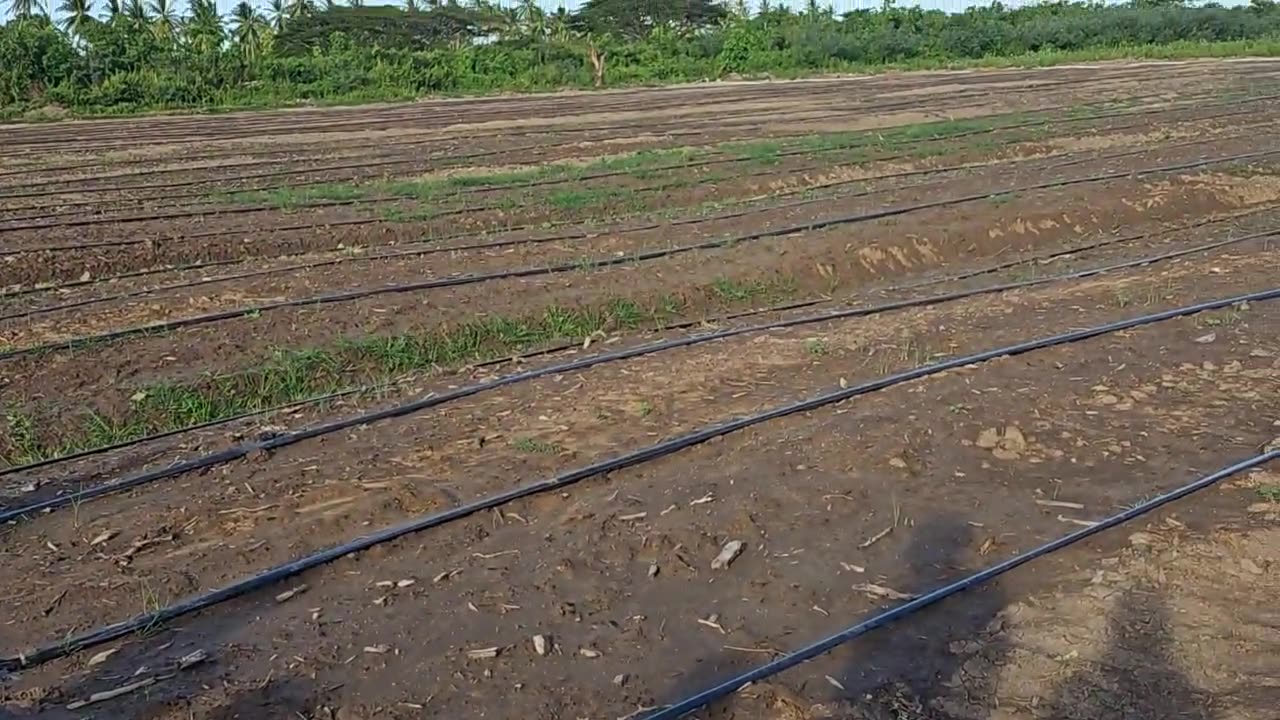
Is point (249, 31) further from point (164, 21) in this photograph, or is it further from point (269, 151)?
point (269, 151)

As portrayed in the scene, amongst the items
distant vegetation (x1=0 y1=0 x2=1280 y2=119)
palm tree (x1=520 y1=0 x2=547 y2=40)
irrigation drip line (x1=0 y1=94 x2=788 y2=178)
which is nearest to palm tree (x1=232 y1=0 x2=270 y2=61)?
distant vegetation (x1=0 y1=0 x2=1280 y2=119)

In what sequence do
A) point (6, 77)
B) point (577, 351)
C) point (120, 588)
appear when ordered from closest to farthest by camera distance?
point (120, 588), point (577, 351), point (6, 77)

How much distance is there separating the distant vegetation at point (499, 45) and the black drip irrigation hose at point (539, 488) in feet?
112

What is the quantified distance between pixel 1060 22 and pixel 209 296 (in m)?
50.3

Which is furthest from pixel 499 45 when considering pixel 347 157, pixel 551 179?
pixel 551 179

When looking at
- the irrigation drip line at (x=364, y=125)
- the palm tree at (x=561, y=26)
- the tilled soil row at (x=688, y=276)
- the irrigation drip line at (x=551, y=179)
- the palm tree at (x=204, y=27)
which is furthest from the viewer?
the palm tree at (x=561, y=26)

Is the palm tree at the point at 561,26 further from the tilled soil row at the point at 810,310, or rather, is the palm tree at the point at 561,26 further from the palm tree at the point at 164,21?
the tilled soil row at the point at 810,310

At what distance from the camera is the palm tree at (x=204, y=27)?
44.8 meters

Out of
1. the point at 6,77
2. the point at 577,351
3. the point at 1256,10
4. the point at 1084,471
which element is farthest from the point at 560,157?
the point at 1256,10

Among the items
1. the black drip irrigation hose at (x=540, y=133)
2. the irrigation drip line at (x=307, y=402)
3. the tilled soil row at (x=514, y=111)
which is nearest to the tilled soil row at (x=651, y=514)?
the irrigation drip line at (x=307, y=402)

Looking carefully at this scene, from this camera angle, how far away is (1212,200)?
14070 millimetres

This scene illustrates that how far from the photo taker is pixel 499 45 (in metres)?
50.9

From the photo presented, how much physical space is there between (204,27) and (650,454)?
48.9 metres

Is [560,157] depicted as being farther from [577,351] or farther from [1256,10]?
[1256,10]
